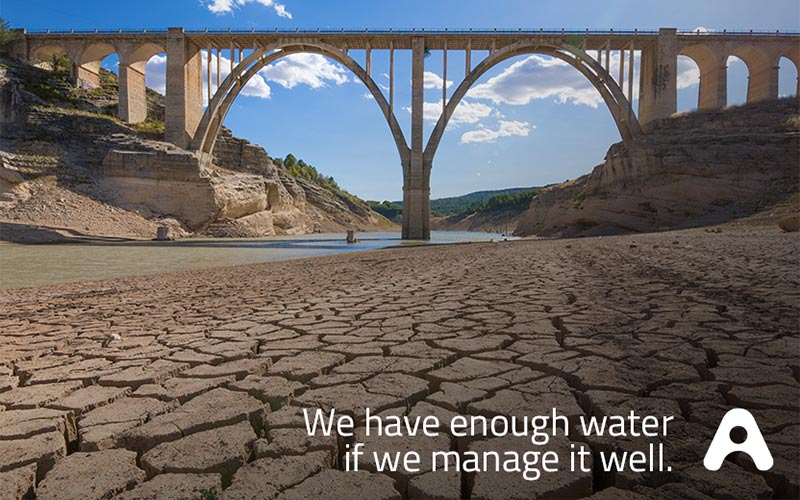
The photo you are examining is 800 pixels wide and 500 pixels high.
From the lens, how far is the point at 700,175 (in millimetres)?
17781

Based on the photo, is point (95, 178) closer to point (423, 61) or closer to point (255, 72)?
point (255, 72)

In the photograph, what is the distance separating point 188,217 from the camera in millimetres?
24922

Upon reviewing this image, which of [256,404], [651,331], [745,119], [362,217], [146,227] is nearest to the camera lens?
[256,404]

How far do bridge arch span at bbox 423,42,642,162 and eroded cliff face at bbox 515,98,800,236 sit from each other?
3488 millimetres

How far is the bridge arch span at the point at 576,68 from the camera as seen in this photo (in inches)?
1005

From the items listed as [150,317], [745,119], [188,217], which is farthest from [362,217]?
[150,317]

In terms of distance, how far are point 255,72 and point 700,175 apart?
83.7ft

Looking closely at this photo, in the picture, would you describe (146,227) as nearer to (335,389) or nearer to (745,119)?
(335,389)

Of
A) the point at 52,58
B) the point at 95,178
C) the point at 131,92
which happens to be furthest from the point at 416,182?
the point at 52,58

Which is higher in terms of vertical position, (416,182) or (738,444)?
(416,182)

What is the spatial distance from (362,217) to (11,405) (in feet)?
186

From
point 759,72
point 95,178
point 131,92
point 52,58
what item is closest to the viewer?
point 95,178

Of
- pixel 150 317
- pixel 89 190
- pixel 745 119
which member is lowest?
pixel 150 317

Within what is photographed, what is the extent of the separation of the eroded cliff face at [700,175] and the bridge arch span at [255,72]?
1160 cm
